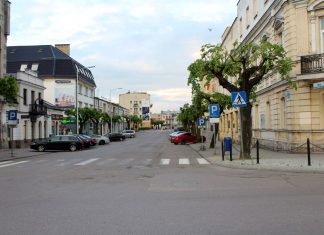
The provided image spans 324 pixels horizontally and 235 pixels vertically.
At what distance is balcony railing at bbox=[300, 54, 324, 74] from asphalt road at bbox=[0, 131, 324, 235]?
9.86 metres

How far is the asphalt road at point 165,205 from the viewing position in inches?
276

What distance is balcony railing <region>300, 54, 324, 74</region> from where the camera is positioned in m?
22.6

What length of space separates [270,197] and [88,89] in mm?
71045

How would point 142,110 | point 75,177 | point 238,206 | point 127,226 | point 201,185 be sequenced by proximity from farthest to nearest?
point 142,110, point 75,177, point 201,185, point 238,206, point 127,226

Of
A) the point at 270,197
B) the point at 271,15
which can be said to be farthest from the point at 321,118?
the point at 270,197

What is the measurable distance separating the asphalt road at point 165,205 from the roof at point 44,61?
→ 53.8 metres

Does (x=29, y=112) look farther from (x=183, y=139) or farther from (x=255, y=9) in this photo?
(x=255, y=9)

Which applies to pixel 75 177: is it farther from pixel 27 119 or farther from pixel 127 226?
pixel 27 119

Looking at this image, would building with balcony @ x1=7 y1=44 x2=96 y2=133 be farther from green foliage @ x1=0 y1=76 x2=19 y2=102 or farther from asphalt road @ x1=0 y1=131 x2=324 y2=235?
asphalt road @ x1=0 y1=131 x2=324 y2=235

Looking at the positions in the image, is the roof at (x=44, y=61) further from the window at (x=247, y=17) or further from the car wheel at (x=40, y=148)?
the window at (x=247, y=17)

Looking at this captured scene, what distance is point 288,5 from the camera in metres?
24.0

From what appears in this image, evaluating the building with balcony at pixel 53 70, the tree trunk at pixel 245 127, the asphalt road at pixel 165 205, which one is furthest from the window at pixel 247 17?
the building with balcony at pixel 53 70

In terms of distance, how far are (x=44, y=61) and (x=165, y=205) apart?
6181 centimetres

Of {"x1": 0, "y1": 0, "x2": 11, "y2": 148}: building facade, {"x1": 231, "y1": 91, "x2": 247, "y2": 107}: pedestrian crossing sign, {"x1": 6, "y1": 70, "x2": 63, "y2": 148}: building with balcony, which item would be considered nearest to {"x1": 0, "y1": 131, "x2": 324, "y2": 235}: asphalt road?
{"x1": 231, "y1": 91, "x2": 247, "y2": 107}: pedestrian crossing sign
